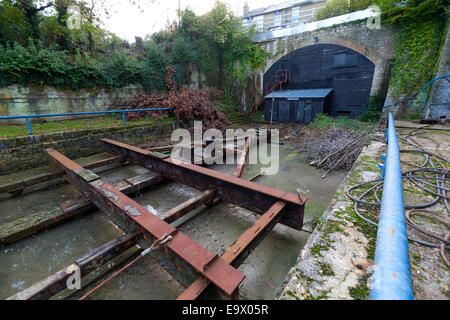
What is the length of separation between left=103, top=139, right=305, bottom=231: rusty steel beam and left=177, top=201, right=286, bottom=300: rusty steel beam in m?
0.13

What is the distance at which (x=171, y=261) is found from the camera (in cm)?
141

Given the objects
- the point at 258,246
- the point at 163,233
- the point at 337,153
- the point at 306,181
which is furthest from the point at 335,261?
the point at 337,153

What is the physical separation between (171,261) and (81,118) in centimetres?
816

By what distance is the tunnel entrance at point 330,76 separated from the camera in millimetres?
9305

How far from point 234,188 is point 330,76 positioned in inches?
421

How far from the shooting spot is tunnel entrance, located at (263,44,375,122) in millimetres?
9305

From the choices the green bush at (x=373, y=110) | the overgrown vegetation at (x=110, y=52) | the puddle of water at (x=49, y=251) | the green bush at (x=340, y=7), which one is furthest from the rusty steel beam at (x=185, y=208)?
the green bush at (x=340, y=7)

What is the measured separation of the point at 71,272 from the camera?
141 cm

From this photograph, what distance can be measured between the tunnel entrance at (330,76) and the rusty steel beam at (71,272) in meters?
10.3

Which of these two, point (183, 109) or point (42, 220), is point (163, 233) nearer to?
point (42, 220)

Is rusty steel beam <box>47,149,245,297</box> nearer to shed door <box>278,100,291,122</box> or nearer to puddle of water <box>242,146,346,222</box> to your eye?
puddle of water <box>242,146,346,222</box>
